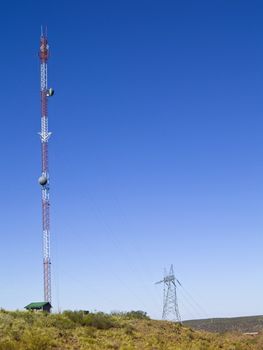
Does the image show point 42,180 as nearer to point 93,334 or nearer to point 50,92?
point 50,92

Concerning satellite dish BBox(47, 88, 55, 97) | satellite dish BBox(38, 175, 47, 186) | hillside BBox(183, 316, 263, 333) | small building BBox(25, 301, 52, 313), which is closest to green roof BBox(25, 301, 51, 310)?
small building BBox(25, 301, 52, 313)

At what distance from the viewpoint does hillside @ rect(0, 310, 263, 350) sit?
111ft

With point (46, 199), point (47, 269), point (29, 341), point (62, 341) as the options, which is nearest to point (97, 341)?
point (62, 341)

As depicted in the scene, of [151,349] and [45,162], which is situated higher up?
[45,162]

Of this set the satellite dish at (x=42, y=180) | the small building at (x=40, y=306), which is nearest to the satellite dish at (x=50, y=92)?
the satellite dish at (x=42, y=180)

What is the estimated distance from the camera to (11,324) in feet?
122

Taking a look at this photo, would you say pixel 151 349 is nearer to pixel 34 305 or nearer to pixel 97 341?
pixel 97 341

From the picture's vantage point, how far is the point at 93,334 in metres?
38.8

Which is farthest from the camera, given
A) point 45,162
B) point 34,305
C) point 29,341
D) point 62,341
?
point 45,162

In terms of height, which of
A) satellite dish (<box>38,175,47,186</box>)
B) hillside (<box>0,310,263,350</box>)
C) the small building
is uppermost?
satellite dish (<box>38,175,47,186</box>)

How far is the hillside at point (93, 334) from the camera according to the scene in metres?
33.8

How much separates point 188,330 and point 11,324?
19488 mm

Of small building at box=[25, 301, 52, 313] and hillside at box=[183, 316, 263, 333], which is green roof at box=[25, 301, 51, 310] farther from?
hillside at box=[183, 316, 263, 333]

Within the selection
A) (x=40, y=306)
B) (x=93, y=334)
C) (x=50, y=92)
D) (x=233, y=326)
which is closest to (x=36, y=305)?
(x=40, y=306)
